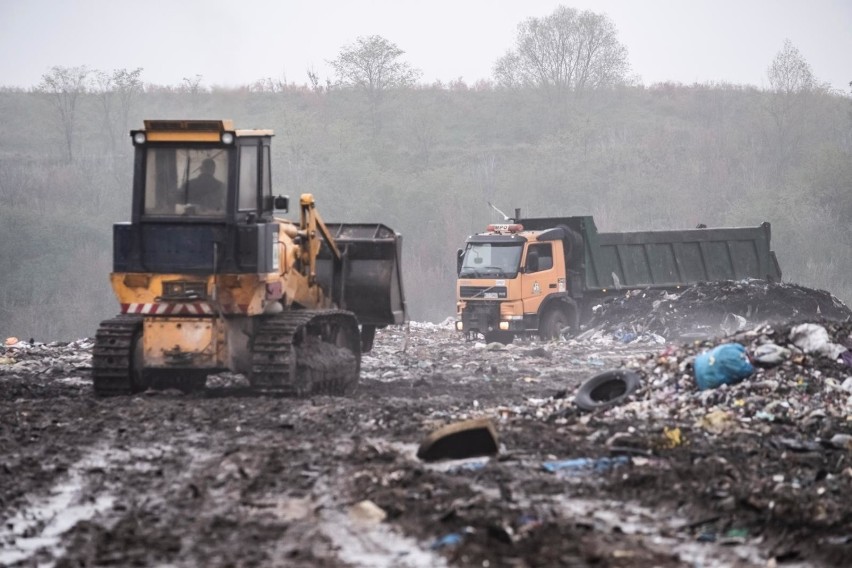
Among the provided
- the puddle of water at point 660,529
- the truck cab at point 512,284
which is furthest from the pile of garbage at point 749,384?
the truck cab at point 512,284

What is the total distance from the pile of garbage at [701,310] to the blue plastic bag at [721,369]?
12295 mm

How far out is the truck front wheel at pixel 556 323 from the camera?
25.4 meters

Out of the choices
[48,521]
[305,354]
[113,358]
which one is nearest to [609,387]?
[305,354]

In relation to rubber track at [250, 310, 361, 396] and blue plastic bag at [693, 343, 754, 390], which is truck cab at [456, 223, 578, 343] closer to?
rubber track at [250, 310, 361, 396]

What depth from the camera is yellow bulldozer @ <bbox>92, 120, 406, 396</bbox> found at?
44.5 ft

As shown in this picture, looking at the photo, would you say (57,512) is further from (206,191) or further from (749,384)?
(749,384)

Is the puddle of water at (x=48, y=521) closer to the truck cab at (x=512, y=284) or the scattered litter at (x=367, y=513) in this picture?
→ the scattered litter at (x=367, y=513)

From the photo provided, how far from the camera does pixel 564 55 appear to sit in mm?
70125

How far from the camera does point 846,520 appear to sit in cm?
721

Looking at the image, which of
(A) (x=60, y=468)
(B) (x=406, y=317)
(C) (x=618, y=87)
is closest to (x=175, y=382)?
(B) (x=406, y=317)

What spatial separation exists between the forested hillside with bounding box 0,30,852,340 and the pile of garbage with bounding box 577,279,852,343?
17.4m


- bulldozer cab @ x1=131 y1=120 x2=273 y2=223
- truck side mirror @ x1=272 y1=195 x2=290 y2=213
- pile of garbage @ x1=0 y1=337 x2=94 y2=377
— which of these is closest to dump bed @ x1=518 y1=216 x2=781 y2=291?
pile of garbage @ x1=0 y1=337 x2=94 y2=377

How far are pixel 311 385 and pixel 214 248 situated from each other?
1.92 m

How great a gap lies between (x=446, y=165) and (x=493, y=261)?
36.8 m
